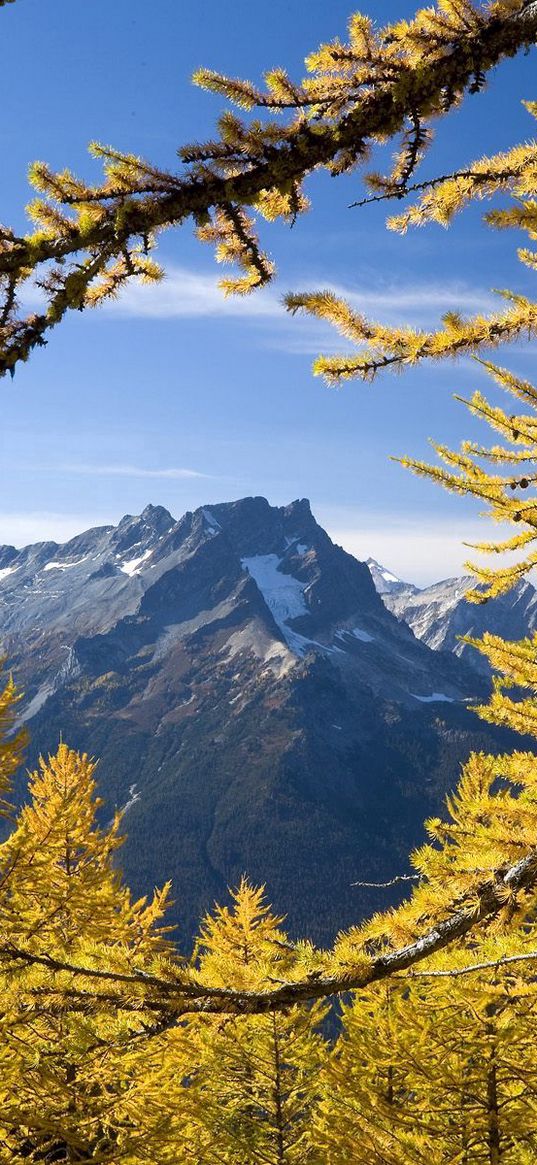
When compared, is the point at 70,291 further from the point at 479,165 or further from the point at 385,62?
the point at 479,165

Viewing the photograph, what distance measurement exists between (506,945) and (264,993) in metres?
1.45

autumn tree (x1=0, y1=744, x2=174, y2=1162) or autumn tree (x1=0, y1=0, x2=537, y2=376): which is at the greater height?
autumn tree (x1=0, y1=0, x2=537, y2=376)

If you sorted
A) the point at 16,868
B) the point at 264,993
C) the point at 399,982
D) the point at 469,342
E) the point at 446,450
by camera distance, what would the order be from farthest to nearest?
the point at 16,868 < the point at 446,450 < the point at 399,982 < the point at 469,342 < the point at 264,993

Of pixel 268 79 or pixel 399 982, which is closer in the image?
pixel 268 79

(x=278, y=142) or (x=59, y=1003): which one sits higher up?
(x=278, y=142)

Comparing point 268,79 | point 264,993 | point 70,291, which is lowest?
point 264,993

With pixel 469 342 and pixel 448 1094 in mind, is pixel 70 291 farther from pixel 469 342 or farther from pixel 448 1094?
pixel 448 1094

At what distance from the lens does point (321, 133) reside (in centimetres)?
372

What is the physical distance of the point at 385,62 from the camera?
11.9 feet

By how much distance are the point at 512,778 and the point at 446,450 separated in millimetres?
2665

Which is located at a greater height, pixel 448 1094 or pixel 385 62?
pixel 385 62

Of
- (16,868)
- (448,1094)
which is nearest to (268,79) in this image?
(16,868)

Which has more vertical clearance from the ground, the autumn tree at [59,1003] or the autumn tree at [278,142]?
the autumn tree at [278,142]

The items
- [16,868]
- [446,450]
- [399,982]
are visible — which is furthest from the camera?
[16,868]
